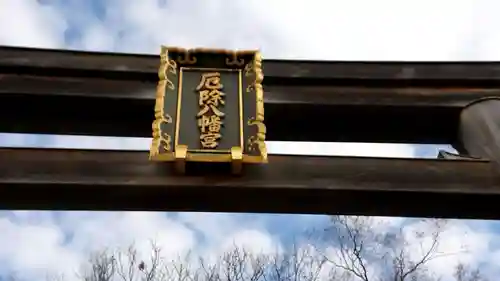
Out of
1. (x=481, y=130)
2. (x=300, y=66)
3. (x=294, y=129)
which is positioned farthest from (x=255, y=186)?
(x=481, y=130)

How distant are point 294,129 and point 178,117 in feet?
3.19

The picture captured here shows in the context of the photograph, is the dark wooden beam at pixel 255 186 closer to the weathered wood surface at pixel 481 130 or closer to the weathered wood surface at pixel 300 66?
the weathered wood surface at pixel 481 130

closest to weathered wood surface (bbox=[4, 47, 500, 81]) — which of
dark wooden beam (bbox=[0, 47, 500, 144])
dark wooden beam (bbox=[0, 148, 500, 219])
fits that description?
dark wooden beam (bbox=[0, 47, 500, 144])

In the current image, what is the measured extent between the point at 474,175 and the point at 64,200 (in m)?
2.45

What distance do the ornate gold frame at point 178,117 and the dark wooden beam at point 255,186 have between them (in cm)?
14

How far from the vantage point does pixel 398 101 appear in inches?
159

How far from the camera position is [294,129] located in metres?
4.12

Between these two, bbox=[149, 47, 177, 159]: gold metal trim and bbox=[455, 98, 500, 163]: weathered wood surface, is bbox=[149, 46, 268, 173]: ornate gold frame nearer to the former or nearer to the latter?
bbox=[149, 47, 177, 159]: gold metal trim

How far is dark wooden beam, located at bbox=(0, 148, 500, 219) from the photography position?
128 inches

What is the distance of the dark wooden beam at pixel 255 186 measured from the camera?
3260 millimetres

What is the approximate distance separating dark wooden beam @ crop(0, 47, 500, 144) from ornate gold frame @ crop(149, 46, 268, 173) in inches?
10.7

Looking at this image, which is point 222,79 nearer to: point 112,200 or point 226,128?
point 226,128

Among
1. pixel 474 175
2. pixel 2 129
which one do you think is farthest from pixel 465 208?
pixel 2 129

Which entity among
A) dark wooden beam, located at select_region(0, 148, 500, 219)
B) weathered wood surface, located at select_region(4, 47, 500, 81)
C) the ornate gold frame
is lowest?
dark wooden beam, located at select_region(0, 148, 500, 219)
